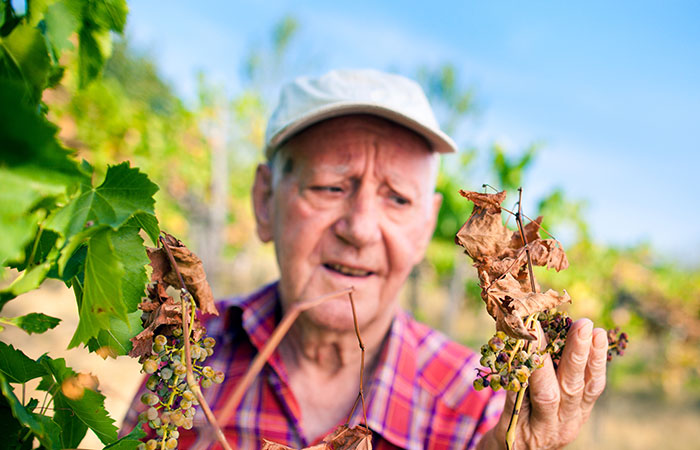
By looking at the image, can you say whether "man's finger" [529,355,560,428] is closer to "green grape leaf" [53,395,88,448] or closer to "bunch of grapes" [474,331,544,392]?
"bunch of grapes" [474,331,544,392]

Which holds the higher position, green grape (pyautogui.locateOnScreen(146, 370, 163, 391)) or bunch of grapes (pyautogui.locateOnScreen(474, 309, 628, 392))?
bunch of grapes (pyautogui.locateOnScreen(474, 309, 628, 392))

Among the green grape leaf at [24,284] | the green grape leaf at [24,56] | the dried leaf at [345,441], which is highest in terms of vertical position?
the green grape leaf at [24,56]

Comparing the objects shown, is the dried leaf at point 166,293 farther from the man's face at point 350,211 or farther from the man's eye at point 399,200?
the man's eye at point 399,200

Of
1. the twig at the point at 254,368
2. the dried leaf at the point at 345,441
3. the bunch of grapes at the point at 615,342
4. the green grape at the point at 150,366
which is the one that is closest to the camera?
the twig at the point at 254,368

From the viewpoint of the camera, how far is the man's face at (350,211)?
183cm

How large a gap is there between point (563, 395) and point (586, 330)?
0.22m

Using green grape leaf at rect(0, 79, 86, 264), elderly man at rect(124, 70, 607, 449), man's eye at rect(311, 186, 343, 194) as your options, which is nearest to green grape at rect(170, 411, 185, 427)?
green grape leaf at rect(0, 79, 86, 264)

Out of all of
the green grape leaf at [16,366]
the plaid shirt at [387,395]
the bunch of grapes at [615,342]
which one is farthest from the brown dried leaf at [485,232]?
the plaid shirt at [387,395]

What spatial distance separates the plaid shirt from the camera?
189 centimetres

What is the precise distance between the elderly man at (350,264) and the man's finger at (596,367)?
877 mm

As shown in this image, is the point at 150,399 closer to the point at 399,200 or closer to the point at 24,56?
the point at 24,56

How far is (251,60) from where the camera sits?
20.0 metres

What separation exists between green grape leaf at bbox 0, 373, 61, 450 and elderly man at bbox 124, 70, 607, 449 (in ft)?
3.61

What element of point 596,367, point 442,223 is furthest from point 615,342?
point 442,223
